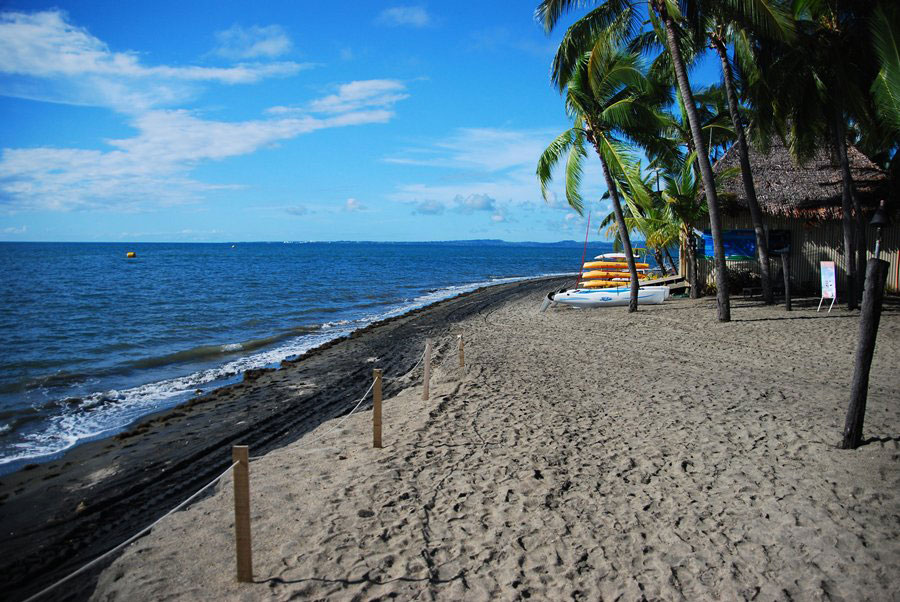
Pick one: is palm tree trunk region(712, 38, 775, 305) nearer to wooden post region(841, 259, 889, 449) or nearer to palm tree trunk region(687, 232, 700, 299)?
palm tree trunk region(687, 232, 700, 299)

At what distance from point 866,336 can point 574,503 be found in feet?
11.5

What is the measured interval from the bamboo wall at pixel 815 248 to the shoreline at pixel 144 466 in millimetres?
12960

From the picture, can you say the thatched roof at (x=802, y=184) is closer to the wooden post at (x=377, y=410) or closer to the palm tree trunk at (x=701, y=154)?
the palm tree trunk at (x=701, y=154)

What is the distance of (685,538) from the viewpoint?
457cm

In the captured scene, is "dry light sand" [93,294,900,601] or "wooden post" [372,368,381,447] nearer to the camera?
"dry light sand" [93,294,900,601]

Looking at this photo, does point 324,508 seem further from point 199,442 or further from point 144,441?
point 144,441

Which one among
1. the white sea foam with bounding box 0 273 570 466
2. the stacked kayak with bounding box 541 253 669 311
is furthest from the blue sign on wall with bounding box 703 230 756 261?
the white sea foam with bounding box 0 273 570 466

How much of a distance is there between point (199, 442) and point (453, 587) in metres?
5.81

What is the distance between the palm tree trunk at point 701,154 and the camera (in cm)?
1318

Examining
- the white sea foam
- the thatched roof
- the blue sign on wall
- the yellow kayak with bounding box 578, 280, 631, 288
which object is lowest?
the white sea foam

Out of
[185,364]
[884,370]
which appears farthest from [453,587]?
[185,364]

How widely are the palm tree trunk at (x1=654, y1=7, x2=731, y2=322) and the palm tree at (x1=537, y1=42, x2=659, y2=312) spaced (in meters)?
1.49

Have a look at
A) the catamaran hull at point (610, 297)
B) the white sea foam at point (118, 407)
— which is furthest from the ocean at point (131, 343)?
the catamaran hull at point (610, 297)

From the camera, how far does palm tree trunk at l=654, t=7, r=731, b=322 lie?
13.2 meters
